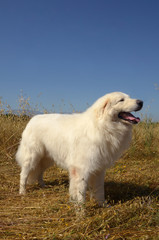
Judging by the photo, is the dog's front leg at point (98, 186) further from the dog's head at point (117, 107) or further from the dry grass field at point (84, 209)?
the dog's head at point (117, 107)

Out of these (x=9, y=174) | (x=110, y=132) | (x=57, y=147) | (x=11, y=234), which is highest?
(x=110, y=132)

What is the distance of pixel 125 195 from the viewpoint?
377cm

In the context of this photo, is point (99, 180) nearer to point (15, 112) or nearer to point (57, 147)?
point (57, 147)

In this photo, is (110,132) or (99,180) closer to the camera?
(110,132)

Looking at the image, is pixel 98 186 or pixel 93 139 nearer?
pixel 93 139

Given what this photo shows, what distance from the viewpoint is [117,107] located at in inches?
120

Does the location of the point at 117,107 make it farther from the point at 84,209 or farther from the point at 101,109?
the point at 84,209

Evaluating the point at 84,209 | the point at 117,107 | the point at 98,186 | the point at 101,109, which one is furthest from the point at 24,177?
the point at 117,107

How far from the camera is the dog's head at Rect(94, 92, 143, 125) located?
9.97ft

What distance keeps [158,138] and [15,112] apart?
4709 millimetres

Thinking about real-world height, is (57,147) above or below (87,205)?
above

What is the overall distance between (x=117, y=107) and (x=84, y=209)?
1347 millimetres

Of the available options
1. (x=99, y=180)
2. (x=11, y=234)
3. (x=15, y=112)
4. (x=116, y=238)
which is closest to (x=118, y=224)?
(x=116, y=238)

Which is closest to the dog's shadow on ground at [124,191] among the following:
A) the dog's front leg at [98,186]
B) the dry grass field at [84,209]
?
the dry grass field at [84,209]
